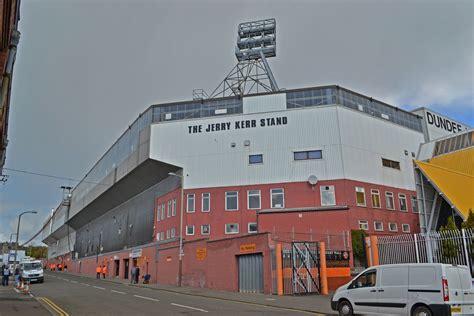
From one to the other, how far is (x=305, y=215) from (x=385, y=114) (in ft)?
46.9

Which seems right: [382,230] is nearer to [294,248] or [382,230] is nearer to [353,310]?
[294,248]

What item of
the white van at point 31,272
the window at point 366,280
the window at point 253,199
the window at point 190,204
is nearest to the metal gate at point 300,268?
the window at point 366,280

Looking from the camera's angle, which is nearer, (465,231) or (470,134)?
(465,231)

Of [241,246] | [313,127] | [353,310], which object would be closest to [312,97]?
[313,127]

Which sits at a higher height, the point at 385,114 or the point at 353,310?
the point at 385,114

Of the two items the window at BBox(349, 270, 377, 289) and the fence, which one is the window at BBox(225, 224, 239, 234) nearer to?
the fence

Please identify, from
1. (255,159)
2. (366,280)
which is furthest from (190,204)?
(366,280)

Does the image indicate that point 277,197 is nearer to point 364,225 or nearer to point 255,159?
point 255,159

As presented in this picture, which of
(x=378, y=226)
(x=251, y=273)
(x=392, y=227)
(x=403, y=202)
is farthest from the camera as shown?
(x=403, y=202)

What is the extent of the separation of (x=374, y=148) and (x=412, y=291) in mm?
27173

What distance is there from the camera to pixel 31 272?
37.1m

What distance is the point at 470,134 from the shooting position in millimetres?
33250

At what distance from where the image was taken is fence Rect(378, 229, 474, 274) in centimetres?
1995

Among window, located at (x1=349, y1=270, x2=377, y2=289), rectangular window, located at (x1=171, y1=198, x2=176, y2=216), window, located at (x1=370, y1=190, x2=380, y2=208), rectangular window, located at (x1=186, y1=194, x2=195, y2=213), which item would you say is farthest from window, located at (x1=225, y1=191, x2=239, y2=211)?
window, located at (x1=349, y1=270, x2=377, y2=289)
